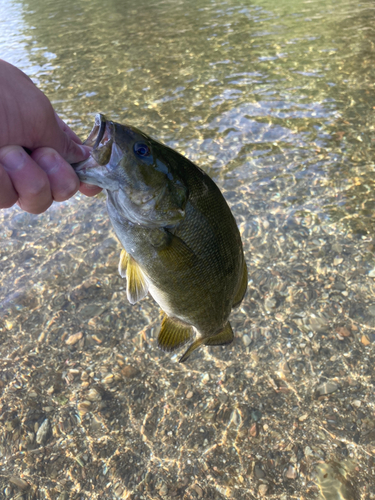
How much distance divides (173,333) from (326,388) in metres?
2.44

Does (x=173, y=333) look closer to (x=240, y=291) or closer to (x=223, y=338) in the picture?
(x=223, y=338)

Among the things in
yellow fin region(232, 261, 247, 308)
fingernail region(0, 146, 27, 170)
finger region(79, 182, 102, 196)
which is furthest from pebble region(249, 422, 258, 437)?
fingernail region(0, 146, 27, 170)

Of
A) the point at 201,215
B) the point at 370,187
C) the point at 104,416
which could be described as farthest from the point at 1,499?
the point at 370,187

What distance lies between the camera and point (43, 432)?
3805 millimetres

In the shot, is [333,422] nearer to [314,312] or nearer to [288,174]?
[314,312]

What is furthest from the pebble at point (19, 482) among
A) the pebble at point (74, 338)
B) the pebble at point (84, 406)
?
the pebble at point (74, 338)

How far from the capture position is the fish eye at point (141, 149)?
A: 6.47 ft

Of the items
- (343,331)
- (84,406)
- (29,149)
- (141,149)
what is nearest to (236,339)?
(343,331)

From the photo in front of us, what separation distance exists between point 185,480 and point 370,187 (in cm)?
538

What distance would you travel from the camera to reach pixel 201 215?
2000 mm

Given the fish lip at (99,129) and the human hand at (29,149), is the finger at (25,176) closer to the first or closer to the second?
the human hand at (29,149)

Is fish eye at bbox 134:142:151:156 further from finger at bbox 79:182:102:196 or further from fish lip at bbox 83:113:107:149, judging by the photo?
finger at bbox 79:182:102:196

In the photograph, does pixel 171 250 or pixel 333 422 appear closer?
pixel 171 250

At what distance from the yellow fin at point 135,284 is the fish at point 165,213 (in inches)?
4.6
